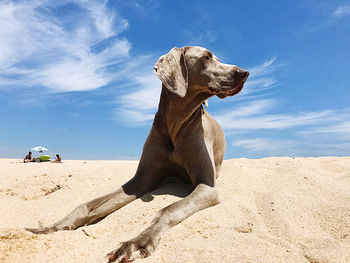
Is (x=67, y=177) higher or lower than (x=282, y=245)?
higher

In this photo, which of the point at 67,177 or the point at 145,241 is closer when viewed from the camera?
the point at 145,241

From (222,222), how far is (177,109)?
160 cm

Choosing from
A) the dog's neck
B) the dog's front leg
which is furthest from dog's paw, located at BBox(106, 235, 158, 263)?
the dog's neck

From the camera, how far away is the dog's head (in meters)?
3.34

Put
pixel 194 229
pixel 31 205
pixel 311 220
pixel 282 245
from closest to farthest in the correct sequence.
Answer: pixel 282 245, pixel 194 229, pixel 311 220, pixel 31 205

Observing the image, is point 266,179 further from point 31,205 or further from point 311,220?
point 31,205

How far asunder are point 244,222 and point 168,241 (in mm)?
869

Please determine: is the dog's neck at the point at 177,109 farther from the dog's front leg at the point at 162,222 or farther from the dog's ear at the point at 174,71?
the dog's front leg at the point at 162,222

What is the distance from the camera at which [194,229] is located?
8.30 feet

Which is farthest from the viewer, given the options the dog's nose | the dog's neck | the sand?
the dog's neck

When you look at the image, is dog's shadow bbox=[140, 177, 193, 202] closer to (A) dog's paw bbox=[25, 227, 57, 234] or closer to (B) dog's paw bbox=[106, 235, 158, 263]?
(A) dog's paw bbox=[25, 227, 57, 234]

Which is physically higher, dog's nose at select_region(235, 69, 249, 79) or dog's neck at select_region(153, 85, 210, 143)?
dog's nose at select_region(235, 69, 249, 79)

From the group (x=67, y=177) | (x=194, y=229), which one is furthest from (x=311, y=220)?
(x=67, y=177)

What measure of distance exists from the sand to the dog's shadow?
0.05 feet
